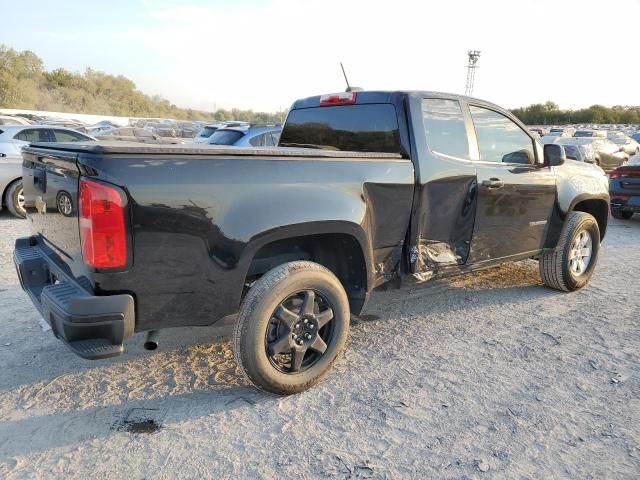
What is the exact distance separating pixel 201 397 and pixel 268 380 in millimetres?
461

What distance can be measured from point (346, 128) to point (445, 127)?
80cm

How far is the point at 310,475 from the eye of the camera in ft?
7.79

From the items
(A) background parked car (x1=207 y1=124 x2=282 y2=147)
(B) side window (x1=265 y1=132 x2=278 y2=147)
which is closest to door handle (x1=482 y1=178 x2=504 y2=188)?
(A) background parked car (x1=207 y1=124 x2=282 y2=147)

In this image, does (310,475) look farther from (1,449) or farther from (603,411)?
(603,411)

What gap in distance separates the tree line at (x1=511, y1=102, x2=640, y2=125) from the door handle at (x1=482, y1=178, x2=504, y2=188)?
262 feet

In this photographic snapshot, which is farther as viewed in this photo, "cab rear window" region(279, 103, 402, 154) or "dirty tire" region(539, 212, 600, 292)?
"dirty tire" region(539, 212, 600, 292)

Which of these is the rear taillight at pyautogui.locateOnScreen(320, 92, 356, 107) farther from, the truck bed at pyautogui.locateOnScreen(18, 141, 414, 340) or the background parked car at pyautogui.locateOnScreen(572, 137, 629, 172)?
the background parked car at pyautogui.locateOnScreen(572, 137, 629, 172)

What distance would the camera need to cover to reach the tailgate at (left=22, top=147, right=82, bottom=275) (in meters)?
2.56

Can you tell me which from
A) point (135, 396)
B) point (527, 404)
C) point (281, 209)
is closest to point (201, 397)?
point (135, 396)

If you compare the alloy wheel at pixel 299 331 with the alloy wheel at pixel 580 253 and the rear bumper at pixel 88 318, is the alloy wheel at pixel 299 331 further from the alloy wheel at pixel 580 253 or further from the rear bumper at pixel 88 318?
the alloy wheel at pixel 580 253

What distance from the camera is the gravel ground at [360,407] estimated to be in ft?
8.07

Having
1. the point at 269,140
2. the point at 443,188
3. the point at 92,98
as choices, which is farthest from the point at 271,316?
the point at 92,98

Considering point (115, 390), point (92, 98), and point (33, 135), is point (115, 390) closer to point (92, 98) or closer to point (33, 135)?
point (33, 135)

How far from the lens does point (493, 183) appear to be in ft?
13.5
